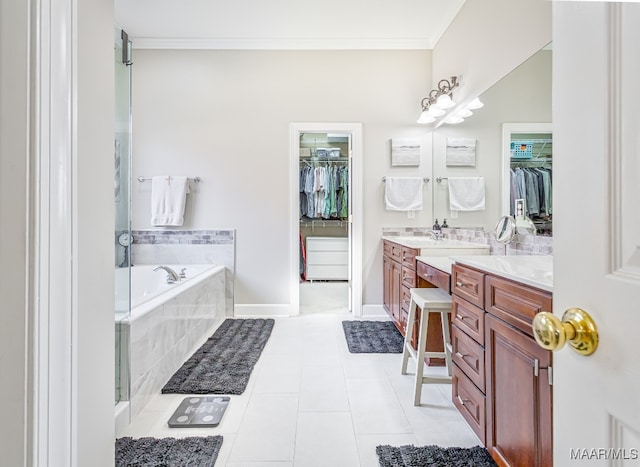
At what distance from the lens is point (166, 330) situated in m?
2.17

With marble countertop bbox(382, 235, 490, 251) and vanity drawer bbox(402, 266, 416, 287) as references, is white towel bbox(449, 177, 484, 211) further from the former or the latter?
vanity drawer bbox(402, 266, 416, 287)

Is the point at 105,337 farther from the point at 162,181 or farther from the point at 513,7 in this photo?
the point at 162,181

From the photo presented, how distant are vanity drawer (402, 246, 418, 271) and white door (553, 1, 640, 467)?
2007 mm

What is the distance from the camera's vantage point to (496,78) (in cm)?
242

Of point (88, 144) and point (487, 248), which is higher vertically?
point (88, 144)

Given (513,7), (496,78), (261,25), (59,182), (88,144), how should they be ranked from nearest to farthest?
(59,182) < (88,144) < (513,7) < (496,78) < (261,25)

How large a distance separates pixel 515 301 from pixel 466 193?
6.53 ft

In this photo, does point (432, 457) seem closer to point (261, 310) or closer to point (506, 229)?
point (506, 229)

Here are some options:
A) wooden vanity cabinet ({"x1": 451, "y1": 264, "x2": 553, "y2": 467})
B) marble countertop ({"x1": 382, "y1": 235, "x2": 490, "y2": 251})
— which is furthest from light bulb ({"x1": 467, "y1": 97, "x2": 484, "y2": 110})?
wooden vanity cabinet ({"x1": 451, "y1": 264, "x2": 553, "y2": 467})

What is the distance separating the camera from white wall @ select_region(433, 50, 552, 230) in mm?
1921

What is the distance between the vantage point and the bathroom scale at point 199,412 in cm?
172

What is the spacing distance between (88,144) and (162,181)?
319 cm

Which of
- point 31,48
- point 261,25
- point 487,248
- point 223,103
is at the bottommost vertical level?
point 487,248

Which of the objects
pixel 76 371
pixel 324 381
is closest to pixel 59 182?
pixel 76 371
